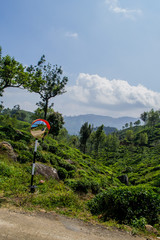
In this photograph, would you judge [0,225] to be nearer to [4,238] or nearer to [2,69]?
[4,238]

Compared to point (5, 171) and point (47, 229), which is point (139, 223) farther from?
point (5, 171)

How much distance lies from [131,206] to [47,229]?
402 cm

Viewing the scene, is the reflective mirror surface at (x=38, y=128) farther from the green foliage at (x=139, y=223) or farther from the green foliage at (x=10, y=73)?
the green foliage at (x=10, y=73)

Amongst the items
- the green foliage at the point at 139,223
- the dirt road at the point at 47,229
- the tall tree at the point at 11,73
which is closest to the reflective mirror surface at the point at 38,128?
the dirt road at the point at 47,229

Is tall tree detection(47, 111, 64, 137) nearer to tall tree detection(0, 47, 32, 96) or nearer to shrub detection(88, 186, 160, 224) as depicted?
tall tree detection(0, 47, 32, 96)

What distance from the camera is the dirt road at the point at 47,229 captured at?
4684mm

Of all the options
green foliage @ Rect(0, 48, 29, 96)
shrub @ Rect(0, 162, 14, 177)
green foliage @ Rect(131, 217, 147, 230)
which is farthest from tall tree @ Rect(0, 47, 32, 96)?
green foliage @ Rect(131, 217, 147, 230)

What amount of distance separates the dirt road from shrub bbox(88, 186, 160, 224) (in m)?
1.35

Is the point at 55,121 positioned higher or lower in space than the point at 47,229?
higher

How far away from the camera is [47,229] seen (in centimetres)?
520

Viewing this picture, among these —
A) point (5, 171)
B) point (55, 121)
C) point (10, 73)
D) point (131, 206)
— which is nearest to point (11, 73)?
point (10, 73)

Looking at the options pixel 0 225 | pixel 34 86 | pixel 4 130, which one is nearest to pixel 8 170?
pixel 0 225

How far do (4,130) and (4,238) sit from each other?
57.8 ft

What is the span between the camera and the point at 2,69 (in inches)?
829
